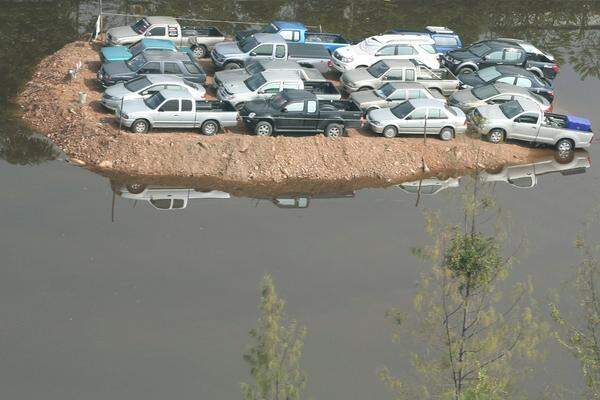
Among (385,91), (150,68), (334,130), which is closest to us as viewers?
(334,130)

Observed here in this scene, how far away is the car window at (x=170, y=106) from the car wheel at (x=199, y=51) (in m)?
7.26

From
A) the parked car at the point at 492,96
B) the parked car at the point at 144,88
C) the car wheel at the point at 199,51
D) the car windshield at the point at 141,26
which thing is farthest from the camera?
the car wheel at the point at 199,51

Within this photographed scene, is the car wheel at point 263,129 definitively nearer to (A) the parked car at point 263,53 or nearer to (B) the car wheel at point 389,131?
(B) the car wheel at point 389,131

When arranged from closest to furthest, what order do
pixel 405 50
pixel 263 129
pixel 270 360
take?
pixel 270 360 < pixel 263 129 < pixel 405 50

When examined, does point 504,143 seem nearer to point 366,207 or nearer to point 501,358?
point 366,207

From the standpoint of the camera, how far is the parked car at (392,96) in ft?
112

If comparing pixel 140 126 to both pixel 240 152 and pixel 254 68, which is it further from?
pixel 254 68

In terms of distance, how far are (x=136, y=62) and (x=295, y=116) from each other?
6.26 m

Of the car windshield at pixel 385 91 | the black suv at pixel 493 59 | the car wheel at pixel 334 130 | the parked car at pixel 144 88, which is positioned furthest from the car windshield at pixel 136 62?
the black suv at pixel 493 59

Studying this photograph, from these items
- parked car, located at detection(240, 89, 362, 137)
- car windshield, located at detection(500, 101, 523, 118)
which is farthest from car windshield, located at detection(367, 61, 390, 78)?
car windshield, located at detection(500, 101, 523, 118)

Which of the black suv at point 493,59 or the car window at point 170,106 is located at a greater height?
the car window at point 170,106

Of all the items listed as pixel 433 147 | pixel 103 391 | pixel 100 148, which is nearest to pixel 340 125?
pixel 433 147

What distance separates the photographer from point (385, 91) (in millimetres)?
34656

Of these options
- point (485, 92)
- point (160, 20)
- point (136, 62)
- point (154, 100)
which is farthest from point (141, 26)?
point (485, 92)
